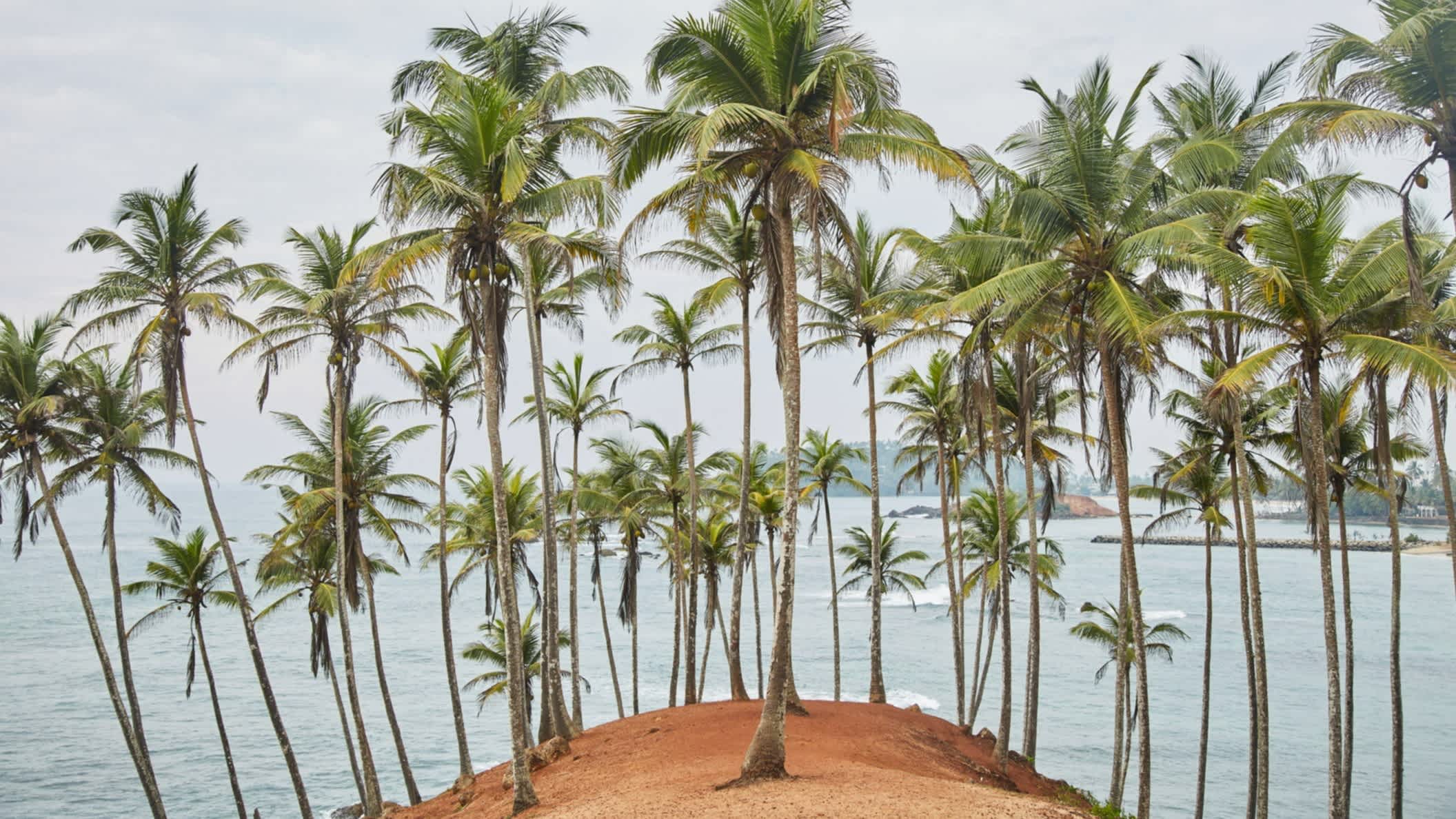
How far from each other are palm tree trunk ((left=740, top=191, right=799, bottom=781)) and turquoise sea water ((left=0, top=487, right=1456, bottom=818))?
25920 millimetres

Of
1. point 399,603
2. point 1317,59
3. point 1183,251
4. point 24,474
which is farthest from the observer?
point 399,603

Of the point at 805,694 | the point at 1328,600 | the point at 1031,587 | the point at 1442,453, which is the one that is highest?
the point at 1442,453

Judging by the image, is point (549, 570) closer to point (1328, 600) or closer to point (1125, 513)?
point (1125, 513)

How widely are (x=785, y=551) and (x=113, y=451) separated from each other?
18.6 metres

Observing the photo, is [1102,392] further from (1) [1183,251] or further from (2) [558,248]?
(2) [558,248]

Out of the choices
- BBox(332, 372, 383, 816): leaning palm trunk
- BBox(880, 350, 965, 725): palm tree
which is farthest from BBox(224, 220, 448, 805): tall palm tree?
BBox(880, 350, 965, 725): palm tree

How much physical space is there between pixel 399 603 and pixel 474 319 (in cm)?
9238

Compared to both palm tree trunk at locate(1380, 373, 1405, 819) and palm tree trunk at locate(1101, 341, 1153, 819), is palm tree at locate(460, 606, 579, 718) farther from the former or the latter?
palm tree trunk at locate(1380, 373, 1405, 819)

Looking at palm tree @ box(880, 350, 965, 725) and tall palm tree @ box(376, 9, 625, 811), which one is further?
palm tree @ box(880, 350, 965, 725)

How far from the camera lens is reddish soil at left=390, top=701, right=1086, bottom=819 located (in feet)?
35.9

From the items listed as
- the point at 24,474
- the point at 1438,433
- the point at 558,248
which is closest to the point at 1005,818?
the point at 558,248

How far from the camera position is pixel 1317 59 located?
12414mm

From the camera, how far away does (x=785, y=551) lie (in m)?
12.4

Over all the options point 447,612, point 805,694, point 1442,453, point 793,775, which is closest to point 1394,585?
point 1442,453
